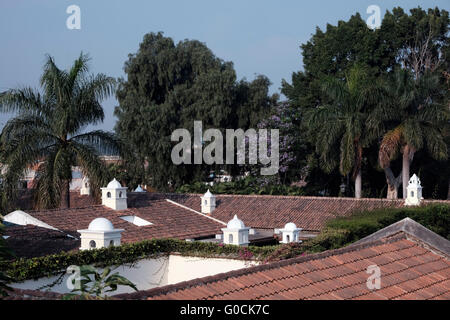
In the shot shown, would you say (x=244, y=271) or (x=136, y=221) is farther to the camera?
(x=136, y=221)

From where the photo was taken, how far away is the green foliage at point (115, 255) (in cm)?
1151

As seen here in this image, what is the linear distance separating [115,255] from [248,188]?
909 inches

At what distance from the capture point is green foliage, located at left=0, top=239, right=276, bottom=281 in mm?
11508

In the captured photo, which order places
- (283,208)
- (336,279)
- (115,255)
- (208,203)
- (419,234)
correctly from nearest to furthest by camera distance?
(336,279) < (419,234) < (115,255) < (208,203) < (283,208)

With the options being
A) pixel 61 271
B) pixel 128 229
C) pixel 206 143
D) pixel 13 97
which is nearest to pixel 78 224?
pixel 128 229

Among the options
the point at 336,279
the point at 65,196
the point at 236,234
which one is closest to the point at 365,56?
the point at 65,196

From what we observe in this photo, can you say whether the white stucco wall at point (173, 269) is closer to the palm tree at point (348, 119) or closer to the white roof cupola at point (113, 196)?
the white roof cupola at point (113, 196)

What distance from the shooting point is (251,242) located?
19.6 metres

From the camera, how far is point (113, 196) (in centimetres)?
2191

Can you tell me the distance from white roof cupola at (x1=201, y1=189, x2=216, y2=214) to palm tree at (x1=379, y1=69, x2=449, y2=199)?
9.63 meters

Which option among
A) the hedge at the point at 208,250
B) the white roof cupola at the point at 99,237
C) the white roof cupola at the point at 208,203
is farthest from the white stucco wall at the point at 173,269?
the white roof cupola at the point at 208,203

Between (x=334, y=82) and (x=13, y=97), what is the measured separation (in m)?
15.7

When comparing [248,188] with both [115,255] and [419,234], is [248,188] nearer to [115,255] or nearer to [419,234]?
[115,255]
